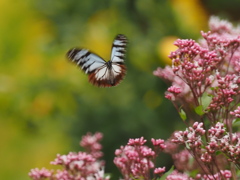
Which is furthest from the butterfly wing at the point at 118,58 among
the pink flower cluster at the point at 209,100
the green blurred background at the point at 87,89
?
the green blurred background at the point at 87,89

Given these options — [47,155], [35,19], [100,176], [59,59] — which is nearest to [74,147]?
[47,155]

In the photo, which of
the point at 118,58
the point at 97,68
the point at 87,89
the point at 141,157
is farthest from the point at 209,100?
the point at 87,89

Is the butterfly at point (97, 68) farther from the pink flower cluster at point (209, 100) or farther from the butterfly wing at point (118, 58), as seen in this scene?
the pink flower cluster at point (209, 100)

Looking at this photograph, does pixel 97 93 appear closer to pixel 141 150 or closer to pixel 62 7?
pixel 62 7

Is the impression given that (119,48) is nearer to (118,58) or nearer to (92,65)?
(118,58)

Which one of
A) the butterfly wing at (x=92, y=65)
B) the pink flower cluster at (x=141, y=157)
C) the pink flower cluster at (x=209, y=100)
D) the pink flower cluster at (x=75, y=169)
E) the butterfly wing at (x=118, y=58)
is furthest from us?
the butterfly wing at (x=92, y=65)

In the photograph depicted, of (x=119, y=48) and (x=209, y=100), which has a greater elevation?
(x=119, y=48)

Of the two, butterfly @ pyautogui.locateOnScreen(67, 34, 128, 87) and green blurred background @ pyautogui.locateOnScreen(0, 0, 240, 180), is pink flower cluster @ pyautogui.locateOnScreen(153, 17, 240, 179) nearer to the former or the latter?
butterfly @ pyautogui.locateOnScreen(67, 34, 128, 87)

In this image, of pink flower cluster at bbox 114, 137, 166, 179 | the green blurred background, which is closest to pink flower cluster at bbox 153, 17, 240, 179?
pink flower cluster at bbox 114, 137, 166, 179

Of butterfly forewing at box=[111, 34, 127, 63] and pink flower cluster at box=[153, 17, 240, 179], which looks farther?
butterfly forewing at box=[111, 34, 127, 63]
